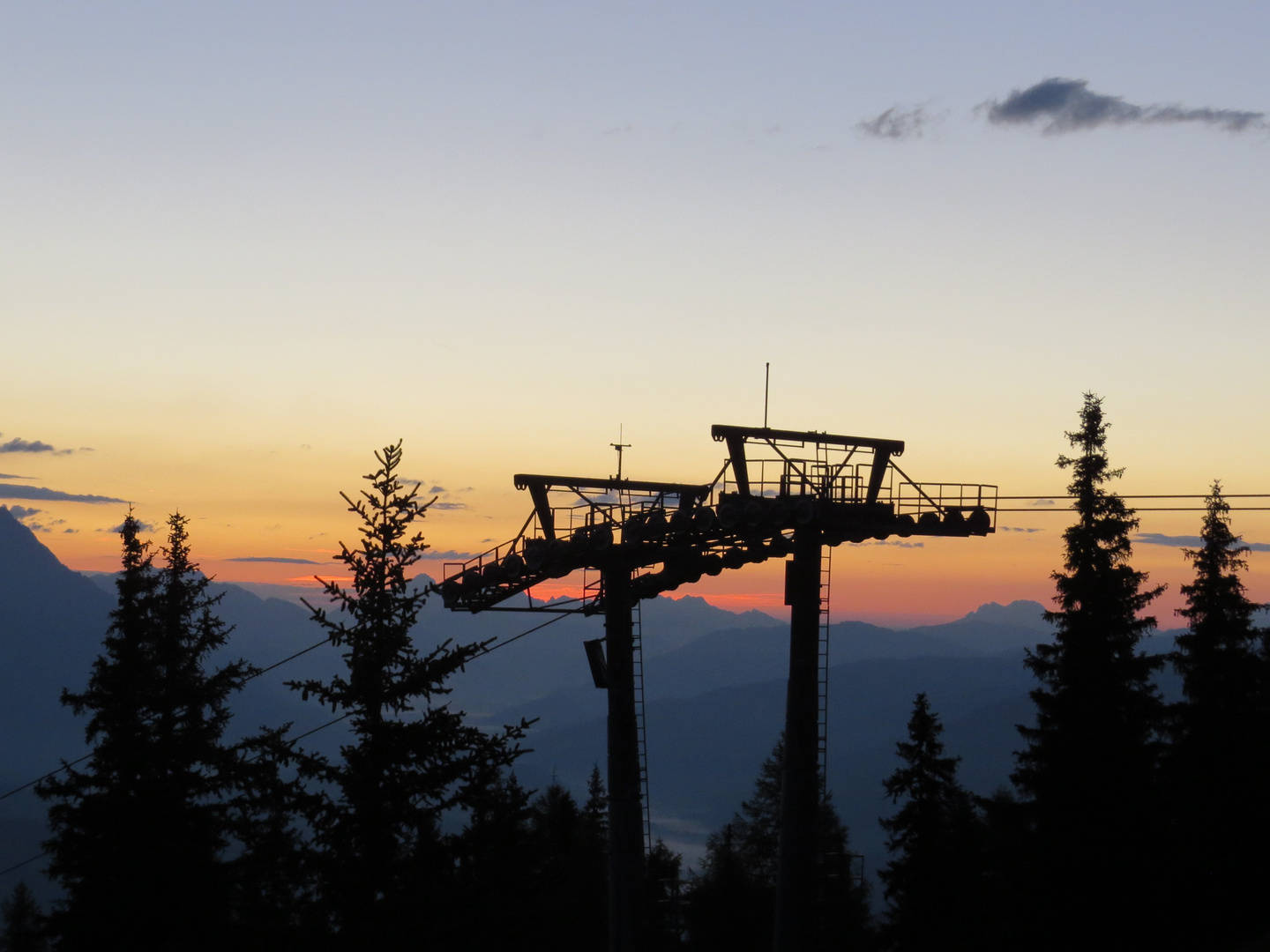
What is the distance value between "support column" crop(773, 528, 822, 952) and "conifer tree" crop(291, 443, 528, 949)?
5655 mm

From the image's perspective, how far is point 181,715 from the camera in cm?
3394

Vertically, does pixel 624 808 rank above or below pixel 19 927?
above

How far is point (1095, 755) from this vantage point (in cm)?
3553

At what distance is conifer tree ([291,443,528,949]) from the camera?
2300 cm

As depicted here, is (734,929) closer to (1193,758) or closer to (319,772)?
(1193,758)

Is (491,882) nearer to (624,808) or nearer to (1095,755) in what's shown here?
(624,808)

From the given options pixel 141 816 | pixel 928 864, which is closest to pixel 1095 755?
pixel 928 864

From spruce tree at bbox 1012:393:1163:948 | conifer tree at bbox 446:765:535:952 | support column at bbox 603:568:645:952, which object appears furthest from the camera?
spruce tree at bbox 1012:393:1163:948

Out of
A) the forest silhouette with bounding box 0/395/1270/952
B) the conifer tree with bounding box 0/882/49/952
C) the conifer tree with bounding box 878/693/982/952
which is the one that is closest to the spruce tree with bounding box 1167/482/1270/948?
the forest silhouette with bounding box 0/395/1270/952

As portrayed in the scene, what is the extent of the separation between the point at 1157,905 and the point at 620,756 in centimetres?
1702

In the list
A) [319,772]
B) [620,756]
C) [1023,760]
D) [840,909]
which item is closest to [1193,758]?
[1023,760]

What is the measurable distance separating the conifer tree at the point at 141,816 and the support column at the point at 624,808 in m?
9.64

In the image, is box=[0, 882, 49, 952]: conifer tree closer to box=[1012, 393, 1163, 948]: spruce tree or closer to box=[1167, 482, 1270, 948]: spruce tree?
box=[1012, 393, 1163, 948]: spruce tree

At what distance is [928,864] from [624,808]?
20269 mm
